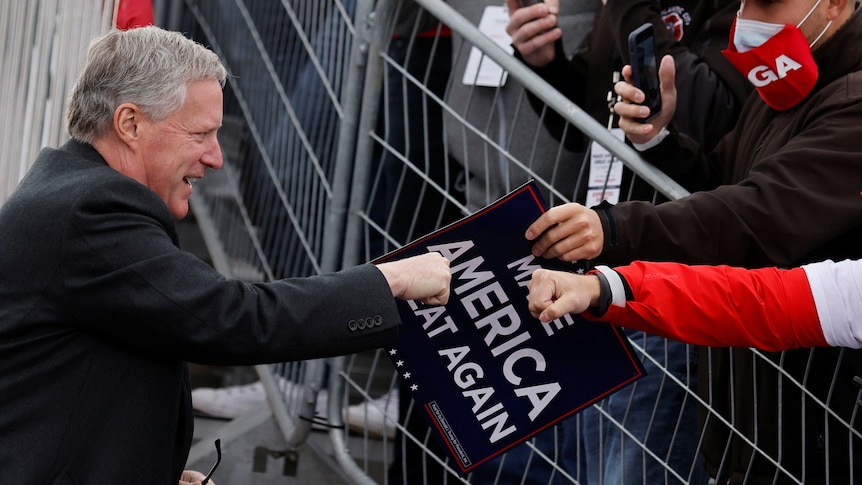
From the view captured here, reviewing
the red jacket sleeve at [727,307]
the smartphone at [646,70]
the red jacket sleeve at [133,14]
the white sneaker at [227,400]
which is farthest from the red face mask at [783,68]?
the white sneaker at [227,400]

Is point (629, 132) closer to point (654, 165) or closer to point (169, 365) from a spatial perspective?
point (654, 165)

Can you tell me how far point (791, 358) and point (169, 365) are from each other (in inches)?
62.8

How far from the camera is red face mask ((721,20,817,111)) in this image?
3047mm

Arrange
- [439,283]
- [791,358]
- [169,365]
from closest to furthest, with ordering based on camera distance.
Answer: [169,365] → [439,283] → [791,358]

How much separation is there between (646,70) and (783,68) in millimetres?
366

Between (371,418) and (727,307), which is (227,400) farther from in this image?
Result: (727,307)

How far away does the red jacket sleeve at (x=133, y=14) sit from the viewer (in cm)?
412

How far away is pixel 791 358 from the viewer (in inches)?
120

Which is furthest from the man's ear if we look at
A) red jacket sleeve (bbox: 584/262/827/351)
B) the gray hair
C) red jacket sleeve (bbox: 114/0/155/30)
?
red jacket sleeve (bbox: 114/0/155/30)

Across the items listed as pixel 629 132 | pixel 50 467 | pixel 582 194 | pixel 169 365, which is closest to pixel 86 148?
pixel 169 365

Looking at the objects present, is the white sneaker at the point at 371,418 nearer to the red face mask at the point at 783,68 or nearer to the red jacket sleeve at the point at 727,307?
the red jacket sleeve at the point at 727,307

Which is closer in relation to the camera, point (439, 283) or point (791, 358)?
point (439, 283)

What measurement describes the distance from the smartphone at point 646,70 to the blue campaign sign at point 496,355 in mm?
629

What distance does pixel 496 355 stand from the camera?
117 inches
